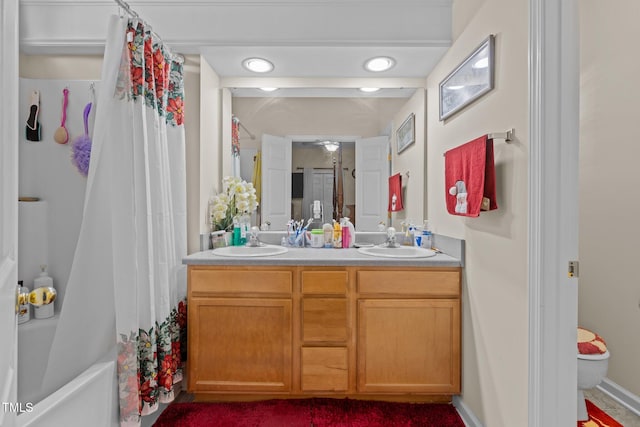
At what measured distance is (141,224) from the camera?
1.57 metres

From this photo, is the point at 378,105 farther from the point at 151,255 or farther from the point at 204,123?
the point at 151,255

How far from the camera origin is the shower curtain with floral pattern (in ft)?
4.96

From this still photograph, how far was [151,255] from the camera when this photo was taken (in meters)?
1.61

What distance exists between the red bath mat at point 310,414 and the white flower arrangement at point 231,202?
1.13 meters

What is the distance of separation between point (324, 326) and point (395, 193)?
1.11 metres

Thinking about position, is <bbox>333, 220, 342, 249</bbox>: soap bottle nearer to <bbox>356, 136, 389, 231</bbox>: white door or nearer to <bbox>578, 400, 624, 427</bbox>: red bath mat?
<bbox>356, 136, 389, 231</bbox>: white door

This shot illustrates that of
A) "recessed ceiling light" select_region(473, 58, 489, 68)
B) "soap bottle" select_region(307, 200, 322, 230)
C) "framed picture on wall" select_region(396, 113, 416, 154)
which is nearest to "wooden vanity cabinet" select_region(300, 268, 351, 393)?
"soap bottle" select_region(307, 200, 322, 230)

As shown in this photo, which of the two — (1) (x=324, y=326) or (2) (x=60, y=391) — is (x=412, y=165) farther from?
(2) (x=60, y=391)

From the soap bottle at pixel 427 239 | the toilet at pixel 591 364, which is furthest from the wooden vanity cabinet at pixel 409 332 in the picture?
the toilet at pixel 591 364

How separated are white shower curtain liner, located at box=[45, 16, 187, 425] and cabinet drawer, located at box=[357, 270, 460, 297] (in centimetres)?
109

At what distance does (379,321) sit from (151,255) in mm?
1251

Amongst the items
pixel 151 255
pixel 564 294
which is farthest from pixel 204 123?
pixel 564 294

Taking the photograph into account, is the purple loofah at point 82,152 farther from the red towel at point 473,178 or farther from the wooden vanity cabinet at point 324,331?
the red towel at point 473,178

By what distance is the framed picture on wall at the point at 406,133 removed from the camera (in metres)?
2.41
